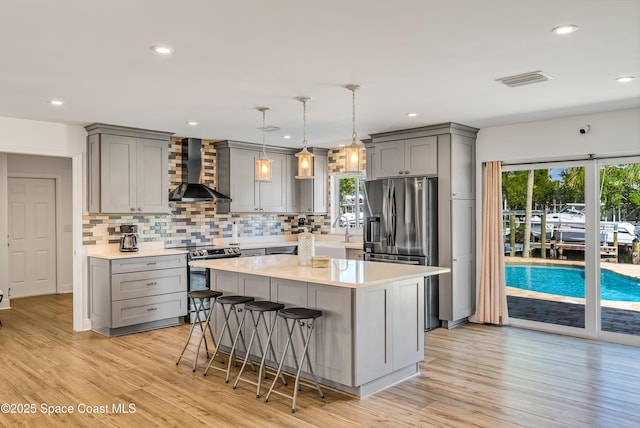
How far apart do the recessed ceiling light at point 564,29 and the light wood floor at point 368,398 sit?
2.45m

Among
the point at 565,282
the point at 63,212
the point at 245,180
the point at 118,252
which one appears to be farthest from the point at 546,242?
the point at 63,212

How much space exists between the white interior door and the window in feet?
15.5

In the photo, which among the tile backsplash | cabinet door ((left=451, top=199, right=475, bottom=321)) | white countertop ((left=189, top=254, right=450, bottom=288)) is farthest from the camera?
the tile backsplash

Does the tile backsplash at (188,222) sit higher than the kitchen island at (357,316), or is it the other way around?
the tile backsplash at (188,222)

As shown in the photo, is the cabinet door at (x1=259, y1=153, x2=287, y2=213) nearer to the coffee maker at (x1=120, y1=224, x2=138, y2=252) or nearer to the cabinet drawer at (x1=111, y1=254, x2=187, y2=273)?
the cabinet drawer at (x1=111, y1=254, x2=187, y2=273)

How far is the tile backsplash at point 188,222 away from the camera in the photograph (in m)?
5.98

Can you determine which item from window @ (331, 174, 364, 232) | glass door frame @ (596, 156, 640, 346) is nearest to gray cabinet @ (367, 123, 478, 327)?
glass door frame @ (596, 156, 640, 346)

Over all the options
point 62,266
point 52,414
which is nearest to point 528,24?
point 52,414

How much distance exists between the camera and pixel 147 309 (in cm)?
568

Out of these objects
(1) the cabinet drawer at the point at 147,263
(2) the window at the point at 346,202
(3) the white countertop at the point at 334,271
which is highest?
(2) the window at the point at 346,202

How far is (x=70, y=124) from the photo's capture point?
5.61m

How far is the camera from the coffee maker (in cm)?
592

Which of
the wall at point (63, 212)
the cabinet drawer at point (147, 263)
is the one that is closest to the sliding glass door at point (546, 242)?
the cabinet drawer at point (147, 263)

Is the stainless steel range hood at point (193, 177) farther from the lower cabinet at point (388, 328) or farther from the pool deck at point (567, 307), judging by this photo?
the pool deck at point (567, 307)
